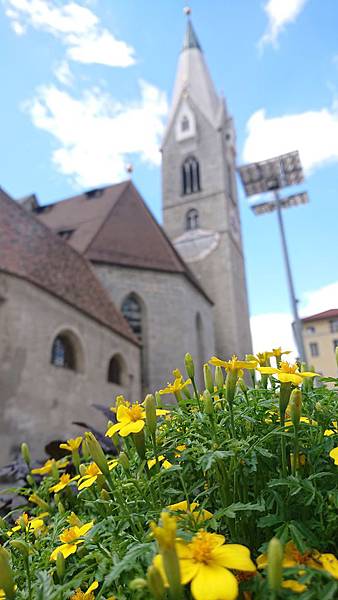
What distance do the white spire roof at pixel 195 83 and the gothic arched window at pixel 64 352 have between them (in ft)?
77.3

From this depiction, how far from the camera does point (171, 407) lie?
1.52m

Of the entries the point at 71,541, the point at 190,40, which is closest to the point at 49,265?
the point at 71,541

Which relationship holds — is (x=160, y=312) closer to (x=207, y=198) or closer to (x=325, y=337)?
(x=325, y=337)

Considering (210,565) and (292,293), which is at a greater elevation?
(292,293)

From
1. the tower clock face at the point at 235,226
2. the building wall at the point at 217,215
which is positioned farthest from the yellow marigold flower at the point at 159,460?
the tower clock face at the point at 235,226

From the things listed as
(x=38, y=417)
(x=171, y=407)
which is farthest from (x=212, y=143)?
(x=171, y=407)

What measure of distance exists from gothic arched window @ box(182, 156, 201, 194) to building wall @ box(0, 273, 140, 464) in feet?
60.8

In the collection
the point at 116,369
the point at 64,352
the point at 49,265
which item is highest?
the point at 49,265

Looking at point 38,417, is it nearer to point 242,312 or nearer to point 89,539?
point 89,539

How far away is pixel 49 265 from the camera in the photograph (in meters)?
12.7

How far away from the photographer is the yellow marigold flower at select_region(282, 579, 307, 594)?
28.8 inches

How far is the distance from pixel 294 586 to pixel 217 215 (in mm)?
27293

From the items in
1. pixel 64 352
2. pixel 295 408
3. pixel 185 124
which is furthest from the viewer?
pixel 185 124

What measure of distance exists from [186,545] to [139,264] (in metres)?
17.4
